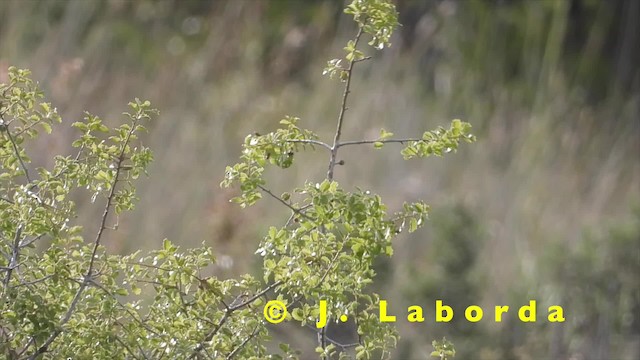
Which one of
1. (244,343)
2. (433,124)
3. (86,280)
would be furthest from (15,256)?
(433,124)

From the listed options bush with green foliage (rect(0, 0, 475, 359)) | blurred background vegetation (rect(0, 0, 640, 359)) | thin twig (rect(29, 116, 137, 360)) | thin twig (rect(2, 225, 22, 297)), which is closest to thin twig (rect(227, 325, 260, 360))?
bush with green foliage (rect(0, 0, 475, 359))

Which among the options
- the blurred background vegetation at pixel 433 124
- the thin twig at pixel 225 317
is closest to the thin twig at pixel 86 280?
the thin twig at pixel 225 317

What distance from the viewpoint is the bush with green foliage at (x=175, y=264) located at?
76.2 inches

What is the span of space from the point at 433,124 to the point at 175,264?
4.16m

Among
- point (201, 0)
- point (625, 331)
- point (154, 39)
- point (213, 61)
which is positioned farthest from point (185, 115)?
point (625, 331)

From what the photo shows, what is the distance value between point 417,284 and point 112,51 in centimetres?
271

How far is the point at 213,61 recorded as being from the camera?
265 inches

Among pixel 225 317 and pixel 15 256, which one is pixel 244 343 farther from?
pixel 15 256

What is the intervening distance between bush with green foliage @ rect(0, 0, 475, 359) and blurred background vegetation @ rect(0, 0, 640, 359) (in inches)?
94.1

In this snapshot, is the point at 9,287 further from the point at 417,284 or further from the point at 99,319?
the point at 417,284

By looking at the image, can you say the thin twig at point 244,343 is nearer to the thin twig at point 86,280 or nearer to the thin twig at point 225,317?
the thin twig at point 225,317

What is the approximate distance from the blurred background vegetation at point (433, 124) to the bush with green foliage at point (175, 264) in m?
2.39

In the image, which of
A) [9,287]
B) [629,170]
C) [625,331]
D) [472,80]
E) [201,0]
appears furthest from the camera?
[201,0]

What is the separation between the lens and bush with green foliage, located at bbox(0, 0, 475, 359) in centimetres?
194
